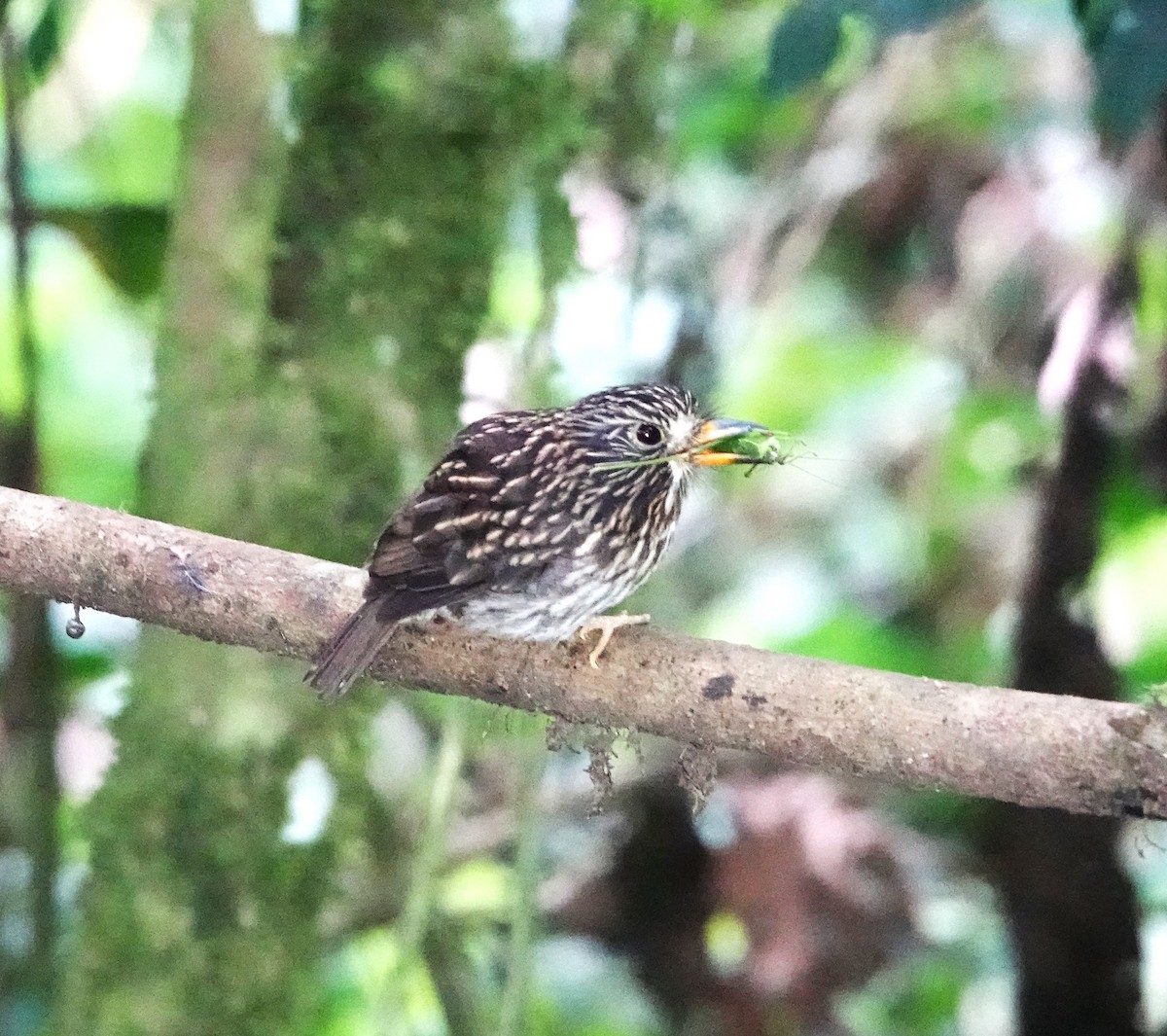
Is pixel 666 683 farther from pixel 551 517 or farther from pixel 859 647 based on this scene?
pixel 859 647

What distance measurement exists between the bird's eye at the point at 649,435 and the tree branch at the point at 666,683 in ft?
1.12

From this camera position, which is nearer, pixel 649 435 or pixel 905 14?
pixel 905 14

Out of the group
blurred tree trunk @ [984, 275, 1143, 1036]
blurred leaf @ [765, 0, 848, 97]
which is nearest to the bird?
blurred leaf @ [765, 0, 848, 97]

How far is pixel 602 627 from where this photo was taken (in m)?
1.92

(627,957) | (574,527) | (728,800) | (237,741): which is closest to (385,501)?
(237,741)

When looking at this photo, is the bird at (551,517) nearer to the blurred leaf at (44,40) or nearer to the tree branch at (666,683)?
the tree branch at (666,683)

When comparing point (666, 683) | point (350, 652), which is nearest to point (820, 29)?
point (666, 683)

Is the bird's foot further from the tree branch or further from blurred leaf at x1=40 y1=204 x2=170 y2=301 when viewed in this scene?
blurred leaf at x1=40 y1=204 x2=170 y2=301

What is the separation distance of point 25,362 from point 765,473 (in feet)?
6.86

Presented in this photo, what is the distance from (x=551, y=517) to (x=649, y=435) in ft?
0.59

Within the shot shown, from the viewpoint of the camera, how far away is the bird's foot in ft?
6.11

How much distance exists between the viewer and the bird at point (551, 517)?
6.31ft

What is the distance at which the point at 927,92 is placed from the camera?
161 inches

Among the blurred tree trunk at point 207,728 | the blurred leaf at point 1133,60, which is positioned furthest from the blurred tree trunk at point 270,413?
the blurred leaf at point 1133,60
